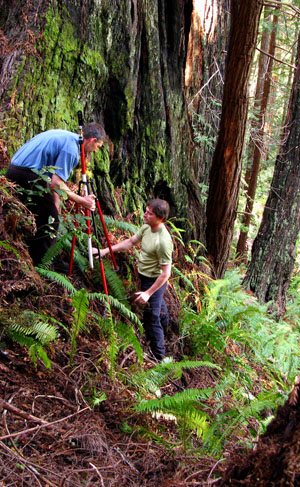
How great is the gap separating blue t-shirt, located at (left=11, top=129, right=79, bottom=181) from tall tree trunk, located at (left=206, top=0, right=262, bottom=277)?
137 inches

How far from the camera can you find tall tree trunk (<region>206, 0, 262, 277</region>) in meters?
7.16

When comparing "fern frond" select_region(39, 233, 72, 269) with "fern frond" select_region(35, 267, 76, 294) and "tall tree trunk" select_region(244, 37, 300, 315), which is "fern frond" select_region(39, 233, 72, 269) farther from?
"tall tree trunk" select_region(244, 37, 300, 315)

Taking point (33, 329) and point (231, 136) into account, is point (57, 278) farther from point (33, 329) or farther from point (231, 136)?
point (231, 136)

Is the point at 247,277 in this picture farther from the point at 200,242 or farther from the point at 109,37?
the point at 109,37

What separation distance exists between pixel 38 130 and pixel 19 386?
3.25 metres

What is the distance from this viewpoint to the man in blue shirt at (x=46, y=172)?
475 cm

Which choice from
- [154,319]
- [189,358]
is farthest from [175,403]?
[189,358]

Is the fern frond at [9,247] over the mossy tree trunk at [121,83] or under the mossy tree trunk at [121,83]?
under

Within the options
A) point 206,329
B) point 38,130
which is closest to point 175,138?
point 38,130

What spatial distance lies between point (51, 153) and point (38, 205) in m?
0.54

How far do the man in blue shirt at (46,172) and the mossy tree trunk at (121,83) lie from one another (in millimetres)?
454

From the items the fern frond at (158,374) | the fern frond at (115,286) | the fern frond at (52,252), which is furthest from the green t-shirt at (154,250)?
the fern frond at (158,374)

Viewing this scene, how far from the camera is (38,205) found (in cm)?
493

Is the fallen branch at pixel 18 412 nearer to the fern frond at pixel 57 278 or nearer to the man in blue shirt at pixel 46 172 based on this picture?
the fern frond at pixel 57 278
